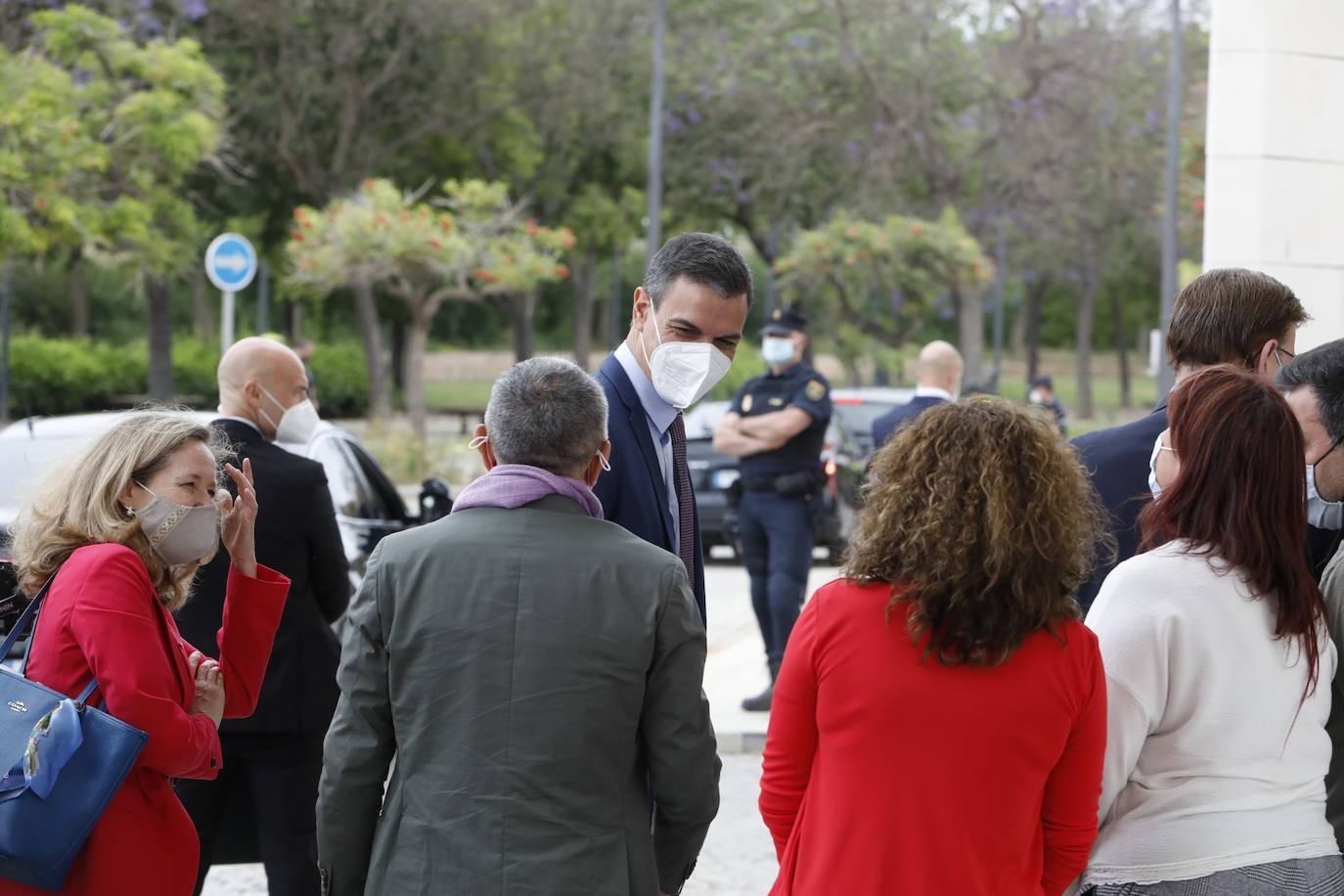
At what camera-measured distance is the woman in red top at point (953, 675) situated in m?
2.53

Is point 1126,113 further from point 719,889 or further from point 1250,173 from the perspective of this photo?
point 719,889

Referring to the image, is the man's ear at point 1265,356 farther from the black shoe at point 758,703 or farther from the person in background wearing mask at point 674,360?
the black shoe at point 758,703

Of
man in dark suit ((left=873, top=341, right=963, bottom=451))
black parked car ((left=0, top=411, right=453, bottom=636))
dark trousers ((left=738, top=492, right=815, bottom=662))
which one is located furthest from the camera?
man in dark suit ((left=873, top=341, right=963, bottom=451))

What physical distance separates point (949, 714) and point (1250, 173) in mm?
6147

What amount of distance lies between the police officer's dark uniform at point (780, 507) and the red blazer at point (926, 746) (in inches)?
226

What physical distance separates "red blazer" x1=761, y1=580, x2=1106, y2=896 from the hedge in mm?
29840

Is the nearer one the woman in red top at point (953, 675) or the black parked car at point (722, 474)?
the woman in red top at point (953, 675)

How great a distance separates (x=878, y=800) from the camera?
101 inches

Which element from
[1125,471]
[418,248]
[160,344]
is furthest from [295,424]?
[160,344]

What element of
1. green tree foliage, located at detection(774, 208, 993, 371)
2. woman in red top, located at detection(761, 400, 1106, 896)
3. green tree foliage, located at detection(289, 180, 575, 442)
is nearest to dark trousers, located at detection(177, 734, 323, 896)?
woman in red top, located at detection(761, 400, 1106, 896)

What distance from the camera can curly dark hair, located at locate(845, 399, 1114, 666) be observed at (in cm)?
253

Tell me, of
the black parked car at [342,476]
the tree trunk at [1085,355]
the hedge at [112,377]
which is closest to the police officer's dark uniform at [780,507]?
the black parked car at [342,476]

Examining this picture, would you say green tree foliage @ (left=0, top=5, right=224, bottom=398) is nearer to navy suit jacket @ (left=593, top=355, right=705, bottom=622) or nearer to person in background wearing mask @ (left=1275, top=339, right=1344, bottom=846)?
navy suit jacket @ (left=593, top=355, right=705, bottom=622)

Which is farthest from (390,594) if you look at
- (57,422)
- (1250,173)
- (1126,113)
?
(1126,113)
